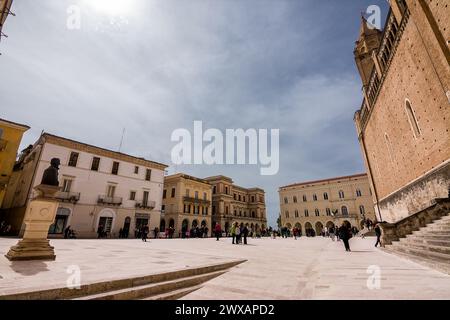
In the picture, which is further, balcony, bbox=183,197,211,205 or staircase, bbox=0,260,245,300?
balcony, bbox=183,197,211,205

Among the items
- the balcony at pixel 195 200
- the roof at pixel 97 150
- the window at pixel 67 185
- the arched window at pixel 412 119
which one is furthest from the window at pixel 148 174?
the arched window at pixel 412 119

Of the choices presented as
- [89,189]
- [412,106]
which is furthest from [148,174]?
[412,106]

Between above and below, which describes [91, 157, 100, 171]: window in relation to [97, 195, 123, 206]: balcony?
above

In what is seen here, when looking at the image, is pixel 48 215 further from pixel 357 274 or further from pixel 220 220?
pixel 220 220

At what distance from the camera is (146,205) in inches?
1112

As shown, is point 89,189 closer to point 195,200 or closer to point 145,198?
point 145,198

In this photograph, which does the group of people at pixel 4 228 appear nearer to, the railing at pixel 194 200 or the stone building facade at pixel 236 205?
the railing at pixel 194 200

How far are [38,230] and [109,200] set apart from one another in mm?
20653

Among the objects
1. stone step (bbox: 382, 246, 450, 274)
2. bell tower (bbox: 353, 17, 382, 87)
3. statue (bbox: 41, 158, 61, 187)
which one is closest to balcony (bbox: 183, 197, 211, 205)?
bell tower (bbox: 353, 17, 382, 87)

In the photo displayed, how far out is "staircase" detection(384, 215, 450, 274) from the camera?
221 inches

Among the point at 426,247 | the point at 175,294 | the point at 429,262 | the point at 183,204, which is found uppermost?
the point at 183,204

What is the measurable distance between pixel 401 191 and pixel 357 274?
38.8ft

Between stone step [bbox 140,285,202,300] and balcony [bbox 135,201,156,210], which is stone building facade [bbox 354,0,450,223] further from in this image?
balcony [bbox 135,201,156,210]

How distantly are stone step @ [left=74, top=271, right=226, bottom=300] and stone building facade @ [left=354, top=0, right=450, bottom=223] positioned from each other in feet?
34.6
